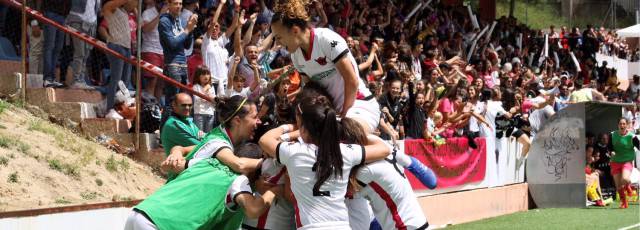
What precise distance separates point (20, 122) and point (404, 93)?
253 inches

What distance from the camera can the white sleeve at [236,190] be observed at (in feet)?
20.9

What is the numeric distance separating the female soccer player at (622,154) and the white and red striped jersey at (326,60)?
42.9 feet

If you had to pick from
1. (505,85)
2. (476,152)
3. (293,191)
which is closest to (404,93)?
(476,152)

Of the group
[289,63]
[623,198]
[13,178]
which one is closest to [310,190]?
[13,178]

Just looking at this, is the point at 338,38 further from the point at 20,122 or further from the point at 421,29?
the point at 421,29

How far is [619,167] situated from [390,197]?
14.1 meters

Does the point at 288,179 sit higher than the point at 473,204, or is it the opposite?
the point at 288,179

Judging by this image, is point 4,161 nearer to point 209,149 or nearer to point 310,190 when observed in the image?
point 209,149

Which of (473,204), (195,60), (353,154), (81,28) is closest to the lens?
(353,154)

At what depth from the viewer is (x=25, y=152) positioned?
1166 centimetres

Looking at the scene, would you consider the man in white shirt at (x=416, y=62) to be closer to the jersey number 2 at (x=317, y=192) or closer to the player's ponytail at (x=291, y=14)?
the player's ponytail at (x=291, y=14)

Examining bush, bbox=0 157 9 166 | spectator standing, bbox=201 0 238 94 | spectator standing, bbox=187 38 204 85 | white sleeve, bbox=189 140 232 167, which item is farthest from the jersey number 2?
spectator standing, bbox=187 38 204 85

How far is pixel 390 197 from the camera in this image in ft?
23.5

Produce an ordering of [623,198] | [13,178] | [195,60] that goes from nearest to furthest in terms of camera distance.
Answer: [13,178], [195,60], [623,198]
